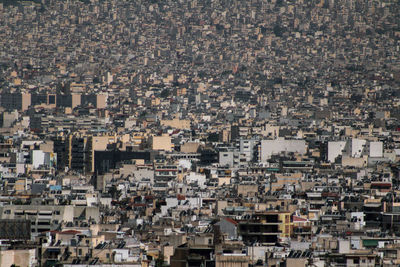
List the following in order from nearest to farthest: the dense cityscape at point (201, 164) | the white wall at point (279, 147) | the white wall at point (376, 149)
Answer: the dense cityscape at point (201, 164)
the white wall at point (376, 149)
the white wall at point (279, 147)

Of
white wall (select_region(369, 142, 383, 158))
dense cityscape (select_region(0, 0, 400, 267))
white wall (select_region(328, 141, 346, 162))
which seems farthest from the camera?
white wall (select_region(328, 141, 346, 162))

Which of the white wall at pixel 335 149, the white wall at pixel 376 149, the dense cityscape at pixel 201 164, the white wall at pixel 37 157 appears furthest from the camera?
the white wall at pixel 335 149

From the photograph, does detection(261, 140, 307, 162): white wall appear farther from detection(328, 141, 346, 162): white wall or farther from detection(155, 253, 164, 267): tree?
detection(155, 253, 164, 267): tree

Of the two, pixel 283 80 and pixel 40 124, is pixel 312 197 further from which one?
pixel 283 80

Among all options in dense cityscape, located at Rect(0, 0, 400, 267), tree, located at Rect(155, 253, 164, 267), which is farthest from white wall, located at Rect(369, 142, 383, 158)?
tree, located at Rect(155, 253, 164, 267)

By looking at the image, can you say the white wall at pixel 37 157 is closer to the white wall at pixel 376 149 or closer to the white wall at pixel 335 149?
the white wall at pixel 335 149

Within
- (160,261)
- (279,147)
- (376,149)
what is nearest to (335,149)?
(376,149)

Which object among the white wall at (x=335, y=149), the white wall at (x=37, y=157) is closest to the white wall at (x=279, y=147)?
the white wall at (x=335, y=149)

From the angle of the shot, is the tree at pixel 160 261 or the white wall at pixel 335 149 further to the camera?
the white wall at pixel 335 149
